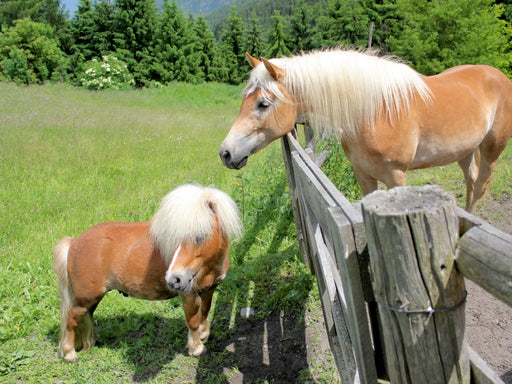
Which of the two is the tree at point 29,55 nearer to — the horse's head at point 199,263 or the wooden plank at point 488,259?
the horse's head at point 199,263

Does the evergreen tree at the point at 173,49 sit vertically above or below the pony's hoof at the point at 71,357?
above

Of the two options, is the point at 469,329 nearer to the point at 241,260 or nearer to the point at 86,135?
the point at 241,260

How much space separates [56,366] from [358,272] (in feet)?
9.83

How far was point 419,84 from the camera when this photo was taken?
3154mm

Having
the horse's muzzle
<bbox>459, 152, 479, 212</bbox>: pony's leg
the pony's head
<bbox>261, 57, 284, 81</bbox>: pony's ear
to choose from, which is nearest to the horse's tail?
the pony's head

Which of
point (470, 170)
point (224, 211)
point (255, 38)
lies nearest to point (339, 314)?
point (224, 211)

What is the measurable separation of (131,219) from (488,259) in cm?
483

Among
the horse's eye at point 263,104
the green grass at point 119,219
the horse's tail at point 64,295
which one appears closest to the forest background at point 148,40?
the green grass at point 119,219

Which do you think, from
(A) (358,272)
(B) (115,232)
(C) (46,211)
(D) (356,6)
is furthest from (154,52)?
(A) (358,272)

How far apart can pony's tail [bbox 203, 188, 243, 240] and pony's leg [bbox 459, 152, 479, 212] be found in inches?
122

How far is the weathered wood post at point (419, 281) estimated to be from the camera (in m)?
0.98

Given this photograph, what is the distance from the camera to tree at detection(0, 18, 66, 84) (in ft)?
80.5

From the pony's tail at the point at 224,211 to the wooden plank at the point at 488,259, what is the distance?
6.71 ft

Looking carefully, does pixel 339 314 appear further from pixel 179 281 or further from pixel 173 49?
pixel 173 49
